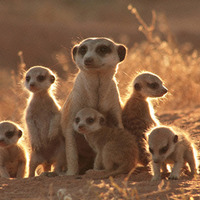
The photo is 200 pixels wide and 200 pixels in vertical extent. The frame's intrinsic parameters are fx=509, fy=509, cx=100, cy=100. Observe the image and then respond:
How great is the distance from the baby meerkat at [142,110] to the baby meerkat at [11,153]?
1.26 m

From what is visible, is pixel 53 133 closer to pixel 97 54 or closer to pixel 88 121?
pixel 88 121

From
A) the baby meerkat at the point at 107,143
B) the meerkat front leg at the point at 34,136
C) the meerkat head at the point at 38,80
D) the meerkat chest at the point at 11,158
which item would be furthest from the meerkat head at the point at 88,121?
the meerkat chest at the point at 11,158

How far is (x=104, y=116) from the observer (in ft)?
19.1

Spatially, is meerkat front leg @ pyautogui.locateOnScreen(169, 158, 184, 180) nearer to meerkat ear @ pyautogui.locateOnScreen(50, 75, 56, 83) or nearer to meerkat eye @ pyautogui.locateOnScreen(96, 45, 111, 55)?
meerkat eye @ pyautogui.locateOnScreen(96, 45, 111, 55)

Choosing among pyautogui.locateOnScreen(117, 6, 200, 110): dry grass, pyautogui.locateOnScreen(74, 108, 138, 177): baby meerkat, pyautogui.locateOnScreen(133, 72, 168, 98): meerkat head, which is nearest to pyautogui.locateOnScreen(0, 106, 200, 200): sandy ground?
pyautogui.locateOnScreen(74, 108, 138, 177): baby meerkat

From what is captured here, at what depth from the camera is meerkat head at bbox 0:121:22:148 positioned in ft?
18.8

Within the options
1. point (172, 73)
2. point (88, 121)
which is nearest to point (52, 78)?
point (88, 121)

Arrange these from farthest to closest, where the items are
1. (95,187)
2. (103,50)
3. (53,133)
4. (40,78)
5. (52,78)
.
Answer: (52,78), (40,78), (53,133), (103,50), (95,187)

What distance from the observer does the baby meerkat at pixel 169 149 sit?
4906 millimetres

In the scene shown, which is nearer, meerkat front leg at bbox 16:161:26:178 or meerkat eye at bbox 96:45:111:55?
meerkat eye at bbox 96:45:111:55

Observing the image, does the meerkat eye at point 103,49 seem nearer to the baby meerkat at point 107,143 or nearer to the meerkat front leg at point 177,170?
the baby meerkat at point 107,143

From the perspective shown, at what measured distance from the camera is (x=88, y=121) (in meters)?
5.48

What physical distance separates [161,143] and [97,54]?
1.27 m

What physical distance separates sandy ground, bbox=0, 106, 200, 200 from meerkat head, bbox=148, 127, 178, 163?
0.25 metres
